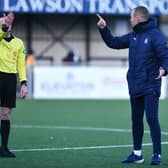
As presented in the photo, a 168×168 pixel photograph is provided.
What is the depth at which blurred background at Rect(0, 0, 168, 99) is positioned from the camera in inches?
998

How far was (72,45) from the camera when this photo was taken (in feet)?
109

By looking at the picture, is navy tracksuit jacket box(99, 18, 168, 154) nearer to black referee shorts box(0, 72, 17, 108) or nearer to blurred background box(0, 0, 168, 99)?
black referee shorts box(0, 72, 17, 108)

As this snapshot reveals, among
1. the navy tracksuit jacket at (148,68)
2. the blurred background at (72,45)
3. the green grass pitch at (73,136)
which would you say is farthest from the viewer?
the blurred background at (72,45)

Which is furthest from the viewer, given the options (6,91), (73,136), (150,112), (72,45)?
(72,45)

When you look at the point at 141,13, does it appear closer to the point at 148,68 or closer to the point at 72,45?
the point at 148,68

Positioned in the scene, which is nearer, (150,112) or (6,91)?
(150,112)

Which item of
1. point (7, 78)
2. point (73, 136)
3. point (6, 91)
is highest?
point (7, 78)

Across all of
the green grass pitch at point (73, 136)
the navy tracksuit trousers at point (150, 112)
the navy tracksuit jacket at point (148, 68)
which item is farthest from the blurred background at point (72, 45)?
the navy tracksuit jacket at point (148, 68)

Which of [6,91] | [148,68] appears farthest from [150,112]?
[6,91]

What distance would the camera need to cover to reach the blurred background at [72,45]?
998 inches

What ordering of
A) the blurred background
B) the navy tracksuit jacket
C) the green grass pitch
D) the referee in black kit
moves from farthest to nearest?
the blurred background → the referee in black kit → the green grass pitch → the navy tracksuit jacket

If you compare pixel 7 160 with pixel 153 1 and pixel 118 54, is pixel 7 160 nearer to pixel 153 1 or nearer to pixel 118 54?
pixel 153 1

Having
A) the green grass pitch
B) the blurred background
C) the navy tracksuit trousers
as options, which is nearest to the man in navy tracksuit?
the navy tracksuit trousers

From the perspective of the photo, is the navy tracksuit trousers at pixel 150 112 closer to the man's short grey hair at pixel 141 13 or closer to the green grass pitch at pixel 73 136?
the green grass pitch at pixel 73 136
